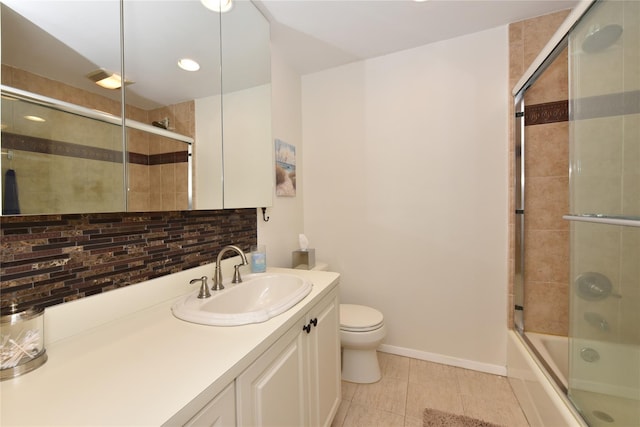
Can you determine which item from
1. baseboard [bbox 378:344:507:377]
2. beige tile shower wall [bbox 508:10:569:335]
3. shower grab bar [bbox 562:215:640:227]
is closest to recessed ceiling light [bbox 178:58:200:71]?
shower grab bar [bbox 562:215:640:227]

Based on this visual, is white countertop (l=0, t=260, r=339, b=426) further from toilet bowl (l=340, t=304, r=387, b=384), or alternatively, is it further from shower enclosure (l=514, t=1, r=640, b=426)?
shower enclosure (l=514, t=1, r=640, b=426)

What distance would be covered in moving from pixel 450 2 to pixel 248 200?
167cm

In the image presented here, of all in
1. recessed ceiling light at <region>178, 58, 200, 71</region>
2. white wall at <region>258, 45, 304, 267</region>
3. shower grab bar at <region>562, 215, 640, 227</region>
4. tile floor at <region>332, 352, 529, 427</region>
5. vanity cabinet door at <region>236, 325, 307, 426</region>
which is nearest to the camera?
vanity cabinet door at <region>236, 325, 307, 426</region>

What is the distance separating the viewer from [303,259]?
203 cm

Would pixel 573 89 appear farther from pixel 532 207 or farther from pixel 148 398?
pixel 148 398

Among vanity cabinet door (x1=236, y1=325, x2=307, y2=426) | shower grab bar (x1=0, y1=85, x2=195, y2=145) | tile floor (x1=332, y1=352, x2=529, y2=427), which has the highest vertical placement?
shower grab bar (x1=0, y1=85, x2=195, y2=145)

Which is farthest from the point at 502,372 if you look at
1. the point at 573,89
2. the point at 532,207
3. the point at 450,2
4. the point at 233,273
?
the point at 450,2

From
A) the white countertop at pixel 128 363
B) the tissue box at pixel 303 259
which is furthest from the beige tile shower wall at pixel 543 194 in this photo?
the white countertop at pixel 128 363

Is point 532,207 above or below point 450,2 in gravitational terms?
below

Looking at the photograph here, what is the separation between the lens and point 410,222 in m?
2.06

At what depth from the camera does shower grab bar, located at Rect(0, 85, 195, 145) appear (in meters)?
0.68

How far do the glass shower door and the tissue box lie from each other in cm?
149

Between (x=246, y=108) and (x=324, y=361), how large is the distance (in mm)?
1418

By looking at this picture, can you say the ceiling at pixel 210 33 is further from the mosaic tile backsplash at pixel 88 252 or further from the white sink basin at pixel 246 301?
the white sink basin at pixel 246 301
